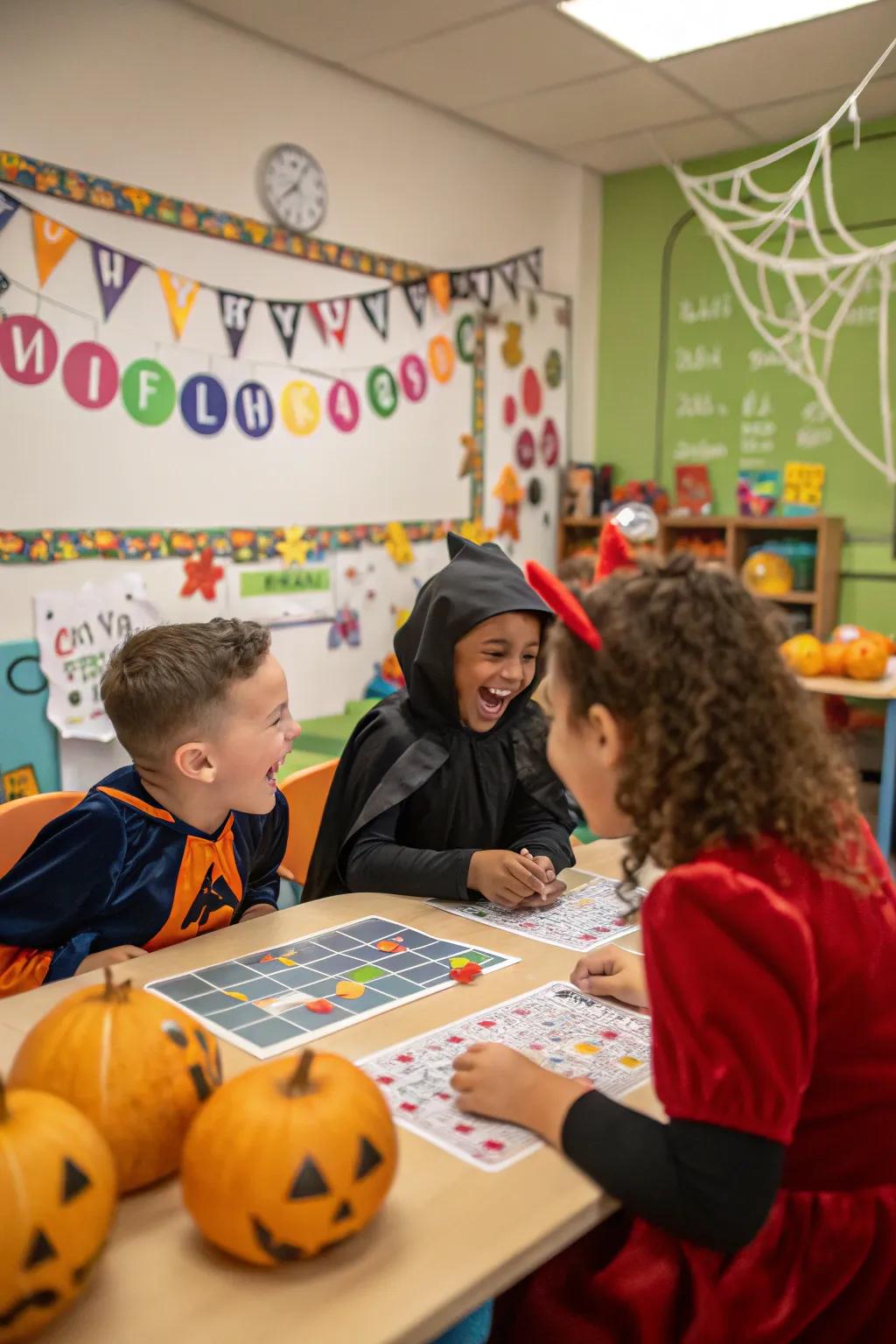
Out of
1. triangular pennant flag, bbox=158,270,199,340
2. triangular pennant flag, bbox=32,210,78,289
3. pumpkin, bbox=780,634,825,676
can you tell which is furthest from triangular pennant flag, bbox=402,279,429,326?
pumpkin, bbox=780,634,825,676

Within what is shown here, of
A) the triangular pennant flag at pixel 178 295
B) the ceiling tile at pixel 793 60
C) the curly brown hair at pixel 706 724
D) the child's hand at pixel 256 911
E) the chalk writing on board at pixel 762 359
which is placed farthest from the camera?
the chalk writing on board at pixel 762 359

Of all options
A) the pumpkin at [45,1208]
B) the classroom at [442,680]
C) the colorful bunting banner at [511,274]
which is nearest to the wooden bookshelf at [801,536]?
the classroom at [442,680]

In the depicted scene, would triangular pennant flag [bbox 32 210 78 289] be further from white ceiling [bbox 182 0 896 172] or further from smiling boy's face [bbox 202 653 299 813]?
smiling boy's face [bbox 202 653 299 813]

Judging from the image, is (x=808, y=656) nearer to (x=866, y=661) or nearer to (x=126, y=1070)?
(x=866, y=661)

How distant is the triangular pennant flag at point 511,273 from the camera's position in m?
4.59

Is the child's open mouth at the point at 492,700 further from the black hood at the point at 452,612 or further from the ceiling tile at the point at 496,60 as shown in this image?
the ceiling tile at the point at 496,60

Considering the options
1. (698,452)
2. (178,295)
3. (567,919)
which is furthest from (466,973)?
(698,452)

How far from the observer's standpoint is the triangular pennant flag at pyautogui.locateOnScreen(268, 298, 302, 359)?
3.66 m

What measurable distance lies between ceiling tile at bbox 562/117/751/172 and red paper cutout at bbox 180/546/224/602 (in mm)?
2535

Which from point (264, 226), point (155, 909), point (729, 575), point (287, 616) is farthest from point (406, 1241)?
point (264, 226)

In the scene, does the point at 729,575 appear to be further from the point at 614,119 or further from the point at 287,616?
the point at 614,119

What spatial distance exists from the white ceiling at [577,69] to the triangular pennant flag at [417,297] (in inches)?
26.5

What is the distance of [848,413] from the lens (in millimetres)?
4535

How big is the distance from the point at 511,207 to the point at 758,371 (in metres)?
1.27
